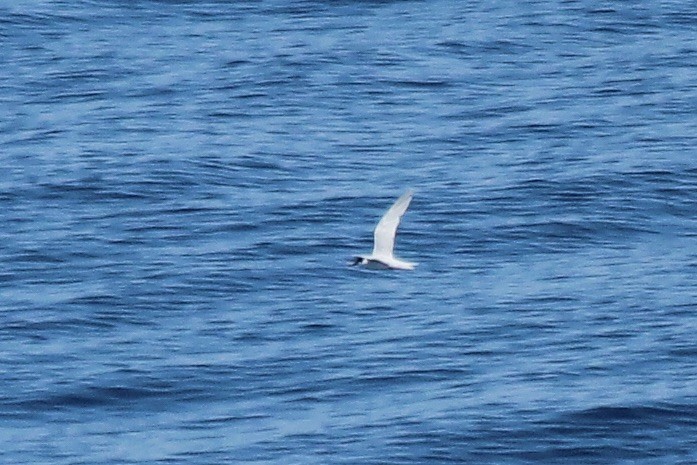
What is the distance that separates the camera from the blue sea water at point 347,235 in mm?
23859

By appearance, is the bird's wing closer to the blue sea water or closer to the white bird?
the white bird

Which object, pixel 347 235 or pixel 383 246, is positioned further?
pixel 347 235

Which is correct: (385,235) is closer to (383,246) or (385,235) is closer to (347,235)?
(383,246)

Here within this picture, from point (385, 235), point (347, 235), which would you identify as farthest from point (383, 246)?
point (347, 235)

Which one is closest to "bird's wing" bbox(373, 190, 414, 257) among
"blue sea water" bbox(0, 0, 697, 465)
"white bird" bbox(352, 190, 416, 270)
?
"white bird" bbox(352, 190, 416, 270)

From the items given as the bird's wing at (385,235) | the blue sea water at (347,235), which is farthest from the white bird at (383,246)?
the blue sea water at (347,235)

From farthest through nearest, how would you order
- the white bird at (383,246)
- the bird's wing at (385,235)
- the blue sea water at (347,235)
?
1. the blue sea water at (347,235)
2. the bird's wing at (385,235)
3. the white bird at (383,246)

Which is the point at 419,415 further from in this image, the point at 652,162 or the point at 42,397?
the point at 652,162

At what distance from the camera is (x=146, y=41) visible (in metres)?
39.7

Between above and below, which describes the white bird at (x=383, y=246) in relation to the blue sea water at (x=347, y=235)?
above

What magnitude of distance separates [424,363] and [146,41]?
16.3 metres

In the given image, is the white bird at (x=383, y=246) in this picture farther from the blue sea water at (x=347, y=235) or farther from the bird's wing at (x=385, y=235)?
the blue sea water at (x=347, y=235)

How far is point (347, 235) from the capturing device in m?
28.6

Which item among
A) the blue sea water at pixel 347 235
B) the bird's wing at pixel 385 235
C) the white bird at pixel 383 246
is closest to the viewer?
the white bird at pixel 383 246
